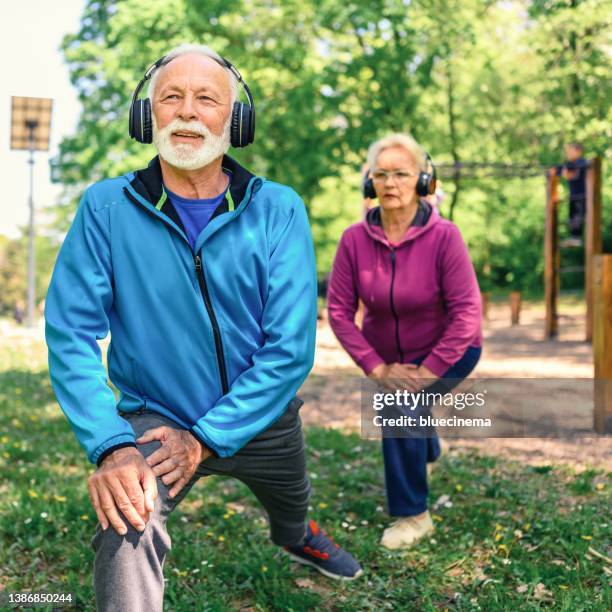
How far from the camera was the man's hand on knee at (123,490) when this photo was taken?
7.56 feet

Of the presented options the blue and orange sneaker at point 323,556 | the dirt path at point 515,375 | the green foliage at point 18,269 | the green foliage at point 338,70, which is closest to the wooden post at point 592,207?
the dirt path at point 515,375

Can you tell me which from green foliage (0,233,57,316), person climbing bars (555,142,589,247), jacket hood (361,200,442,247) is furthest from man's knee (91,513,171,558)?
green foliage (0,233,57,316)

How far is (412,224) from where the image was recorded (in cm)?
424

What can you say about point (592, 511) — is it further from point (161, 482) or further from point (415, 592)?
point (161, 482)

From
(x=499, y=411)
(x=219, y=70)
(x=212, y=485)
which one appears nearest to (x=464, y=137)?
(x=499, y=411)

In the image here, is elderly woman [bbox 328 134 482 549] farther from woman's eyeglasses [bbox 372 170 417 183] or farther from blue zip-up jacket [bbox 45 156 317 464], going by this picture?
blue zip-up jacket [bbox 45 156 317 464]

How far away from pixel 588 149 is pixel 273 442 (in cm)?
1784

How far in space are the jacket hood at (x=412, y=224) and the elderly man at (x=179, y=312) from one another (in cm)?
138

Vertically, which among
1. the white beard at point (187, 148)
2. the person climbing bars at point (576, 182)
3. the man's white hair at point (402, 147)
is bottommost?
the white beard at point (187, 148)

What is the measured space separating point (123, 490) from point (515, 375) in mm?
8883

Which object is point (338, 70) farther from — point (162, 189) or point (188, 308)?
point (188, 308)

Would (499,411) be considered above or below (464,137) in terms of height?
below

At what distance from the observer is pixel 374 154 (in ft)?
14.2

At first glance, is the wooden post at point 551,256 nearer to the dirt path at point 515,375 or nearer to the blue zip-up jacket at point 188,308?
the dirt path at point 515,375
